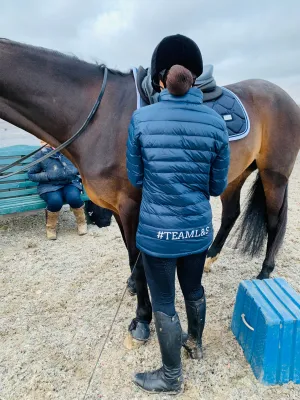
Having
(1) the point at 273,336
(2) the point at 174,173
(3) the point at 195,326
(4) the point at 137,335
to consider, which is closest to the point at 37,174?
(4) the point at 137,335

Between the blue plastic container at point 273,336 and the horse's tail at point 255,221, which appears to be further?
the horse's tail at point 255,221

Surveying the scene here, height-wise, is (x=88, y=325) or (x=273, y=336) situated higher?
(x=273, y=336)

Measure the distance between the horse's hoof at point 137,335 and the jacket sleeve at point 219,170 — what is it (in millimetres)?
1250

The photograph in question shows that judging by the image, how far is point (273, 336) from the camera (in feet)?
6.48

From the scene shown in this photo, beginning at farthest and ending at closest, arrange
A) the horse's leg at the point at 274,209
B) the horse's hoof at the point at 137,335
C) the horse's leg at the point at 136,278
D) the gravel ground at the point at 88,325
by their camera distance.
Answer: the horse's leg at the point at 274,209 → the horse's hoof at the point at 137,335 → the horse's leg at the point at 136,278 → the gravel ground at the point at 88,325

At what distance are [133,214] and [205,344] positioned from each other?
45.3 inches

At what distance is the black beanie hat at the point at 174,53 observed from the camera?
192cm

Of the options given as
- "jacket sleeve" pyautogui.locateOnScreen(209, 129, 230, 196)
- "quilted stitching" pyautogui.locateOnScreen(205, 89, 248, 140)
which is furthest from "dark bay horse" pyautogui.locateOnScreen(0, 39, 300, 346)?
"quilted stitching" pyautogui.locateOnScreen(205, 89, 248, 140)

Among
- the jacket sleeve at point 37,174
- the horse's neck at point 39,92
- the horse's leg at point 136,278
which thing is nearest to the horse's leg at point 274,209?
the horse's leg at point 136,278

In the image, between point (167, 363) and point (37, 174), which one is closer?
point (167, 363)

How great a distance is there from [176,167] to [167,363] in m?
1.20

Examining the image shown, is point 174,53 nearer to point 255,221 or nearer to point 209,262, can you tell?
point 255,221

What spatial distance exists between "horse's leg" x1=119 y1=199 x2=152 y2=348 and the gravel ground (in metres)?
0.10

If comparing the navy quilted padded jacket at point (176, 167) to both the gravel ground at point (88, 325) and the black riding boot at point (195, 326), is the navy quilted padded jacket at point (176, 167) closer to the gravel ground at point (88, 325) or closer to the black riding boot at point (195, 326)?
the black riding boot at point (195, 326)
